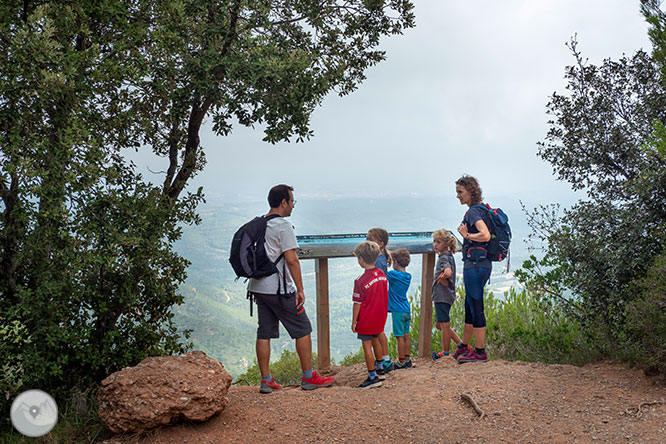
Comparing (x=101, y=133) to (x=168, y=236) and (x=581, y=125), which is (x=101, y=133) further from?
(x=581, y=125)

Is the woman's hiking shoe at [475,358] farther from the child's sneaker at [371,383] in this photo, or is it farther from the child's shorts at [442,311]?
the child's sneaker at [371,383]

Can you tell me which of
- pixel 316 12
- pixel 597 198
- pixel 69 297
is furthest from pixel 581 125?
pixel 69 297

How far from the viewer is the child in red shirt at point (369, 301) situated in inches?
236

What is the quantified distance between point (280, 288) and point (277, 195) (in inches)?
36.4

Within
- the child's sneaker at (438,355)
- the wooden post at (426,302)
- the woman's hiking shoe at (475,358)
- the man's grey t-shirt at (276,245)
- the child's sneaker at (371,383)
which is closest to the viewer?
the man's grey t-shirt at (276,245)

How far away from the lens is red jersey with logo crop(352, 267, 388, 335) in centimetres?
600

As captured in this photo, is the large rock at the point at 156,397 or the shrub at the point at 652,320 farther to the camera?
the shrub at the point at 652,320

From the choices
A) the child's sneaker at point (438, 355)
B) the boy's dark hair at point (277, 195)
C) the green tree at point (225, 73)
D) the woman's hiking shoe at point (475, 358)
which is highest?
the green tree at point (225, 73)

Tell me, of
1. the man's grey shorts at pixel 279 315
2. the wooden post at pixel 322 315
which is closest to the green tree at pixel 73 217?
the man's grey shorts at pixel 279 315

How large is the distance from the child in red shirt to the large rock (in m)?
1.63

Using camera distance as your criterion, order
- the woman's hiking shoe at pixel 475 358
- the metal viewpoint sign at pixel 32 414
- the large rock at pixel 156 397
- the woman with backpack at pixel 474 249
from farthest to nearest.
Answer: the woman's hiking shoe at pixel 475 358 → the woman with backpack at pixel 474 249 → the metal viewpoint sign at pixel 32 414 → the large rock at pixel 156 397

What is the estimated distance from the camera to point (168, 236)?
614cm

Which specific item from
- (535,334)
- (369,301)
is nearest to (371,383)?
(369,301)

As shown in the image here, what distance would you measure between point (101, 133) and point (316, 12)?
277cm
